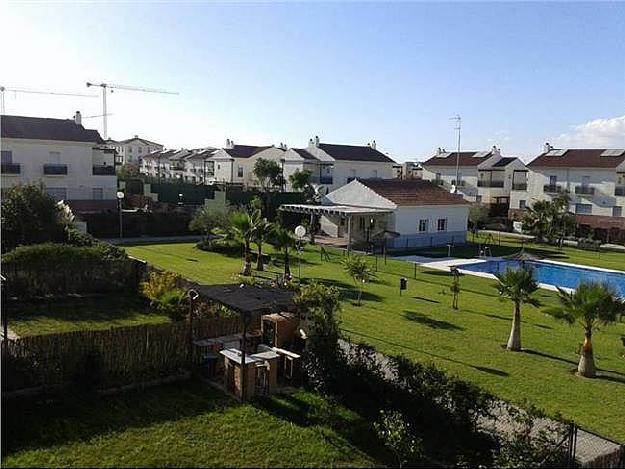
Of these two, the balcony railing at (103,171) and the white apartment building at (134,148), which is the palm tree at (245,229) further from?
the white apartment building at (134,148)

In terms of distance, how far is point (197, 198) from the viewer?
5244cm

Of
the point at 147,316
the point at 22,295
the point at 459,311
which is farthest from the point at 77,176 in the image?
the point at 459,311

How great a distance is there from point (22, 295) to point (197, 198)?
1333 inches

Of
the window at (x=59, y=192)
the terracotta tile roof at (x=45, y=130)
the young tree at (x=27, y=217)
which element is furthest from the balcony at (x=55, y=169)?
the young tree at (x=27, y=217)

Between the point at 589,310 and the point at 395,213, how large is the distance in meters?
25.6

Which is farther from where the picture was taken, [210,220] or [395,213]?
[395,213]

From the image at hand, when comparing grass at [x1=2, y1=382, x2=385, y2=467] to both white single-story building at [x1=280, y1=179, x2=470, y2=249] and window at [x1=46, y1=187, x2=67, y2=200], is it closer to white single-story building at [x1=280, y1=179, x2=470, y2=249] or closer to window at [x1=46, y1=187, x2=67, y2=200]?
white single-story building at [x1=280, y1=179, x2=470, y2=249]

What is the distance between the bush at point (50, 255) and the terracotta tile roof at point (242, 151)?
58.4m

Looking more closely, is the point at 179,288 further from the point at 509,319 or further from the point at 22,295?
the point at 509,319

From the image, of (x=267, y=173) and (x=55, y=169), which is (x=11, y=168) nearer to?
(x=55, y=169)

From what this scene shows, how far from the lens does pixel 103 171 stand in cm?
4741

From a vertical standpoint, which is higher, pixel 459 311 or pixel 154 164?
pixel 154 164

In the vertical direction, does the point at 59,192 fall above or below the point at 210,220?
above

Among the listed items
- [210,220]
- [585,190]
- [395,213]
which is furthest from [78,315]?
[585,190]
